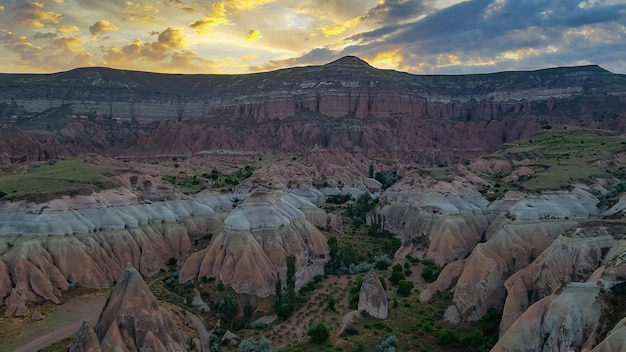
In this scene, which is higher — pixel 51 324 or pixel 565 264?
pixel 565 264

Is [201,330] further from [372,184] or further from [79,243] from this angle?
[372,184]

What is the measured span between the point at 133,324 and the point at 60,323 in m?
13.1

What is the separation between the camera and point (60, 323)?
40.8 metres

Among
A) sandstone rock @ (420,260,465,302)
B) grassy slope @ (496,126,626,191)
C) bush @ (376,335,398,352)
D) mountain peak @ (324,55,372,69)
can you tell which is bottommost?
bush @ (376,335,398,352)

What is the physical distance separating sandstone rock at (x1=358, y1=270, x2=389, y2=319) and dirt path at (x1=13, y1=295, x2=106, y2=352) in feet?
69.5

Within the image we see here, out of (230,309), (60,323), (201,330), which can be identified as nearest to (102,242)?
(60,323)

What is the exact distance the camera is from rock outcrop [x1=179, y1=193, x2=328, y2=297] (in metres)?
46.2

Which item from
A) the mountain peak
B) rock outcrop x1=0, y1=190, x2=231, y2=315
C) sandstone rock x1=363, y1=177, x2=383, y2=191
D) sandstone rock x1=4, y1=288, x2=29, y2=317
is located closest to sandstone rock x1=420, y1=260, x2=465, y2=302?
rock outcrop x1=0, y1=190, x2=231, y2=315

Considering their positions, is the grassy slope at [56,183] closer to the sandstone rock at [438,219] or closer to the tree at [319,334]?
the tree at [319,334]

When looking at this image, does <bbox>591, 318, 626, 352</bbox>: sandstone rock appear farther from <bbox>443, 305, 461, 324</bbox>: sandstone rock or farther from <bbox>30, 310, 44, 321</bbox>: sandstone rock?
<bbox>30, 310, 44, 321</bbox>: sandstone rock

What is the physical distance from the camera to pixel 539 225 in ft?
144

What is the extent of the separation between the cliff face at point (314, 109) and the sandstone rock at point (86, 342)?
348 ft

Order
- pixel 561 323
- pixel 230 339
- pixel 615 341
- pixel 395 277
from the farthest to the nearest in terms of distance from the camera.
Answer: pixel 395 277 < pixel 230 339 < pixel 561 323 < pixel 615 341

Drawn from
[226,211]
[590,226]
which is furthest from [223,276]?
[590,226]
